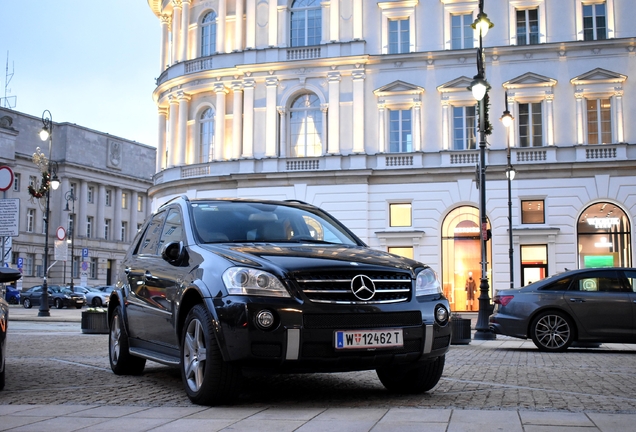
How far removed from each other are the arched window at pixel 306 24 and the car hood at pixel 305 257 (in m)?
34.6

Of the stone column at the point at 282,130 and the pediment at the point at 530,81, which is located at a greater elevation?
→ the pediment at the point at 530,81

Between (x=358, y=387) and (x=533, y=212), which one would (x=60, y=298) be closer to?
(x=533, y=212)

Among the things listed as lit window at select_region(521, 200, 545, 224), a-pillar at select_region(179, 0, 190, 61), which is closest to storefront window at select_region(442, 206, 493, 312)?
lit window at select_region(521, 200, 545, 224)

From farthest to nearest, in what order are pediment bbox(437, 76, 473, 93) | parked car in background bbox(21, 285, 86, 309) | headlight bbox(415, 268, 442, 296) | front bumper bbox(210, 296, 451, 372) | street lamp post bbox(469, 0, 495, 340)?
1. parked car in background bbox(21, 285, 86, 309)
2. pediment bbox(437, 76, 473, 93)
3. street lamp post bbox(469, 0, 495, 340)
4. headlight bbox(415, 268, 442, 296)
5. front bumper bbox(210, 296, 451, 372)

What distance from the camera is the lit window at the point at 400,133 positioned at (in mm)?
38594

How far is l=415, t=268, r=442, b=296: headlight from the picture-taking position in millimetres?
6609

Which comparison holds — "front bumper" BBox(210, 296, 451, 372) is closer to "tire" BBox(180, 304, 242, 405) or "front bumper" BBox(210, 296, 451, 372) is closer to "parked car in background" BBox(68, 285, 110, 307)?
"tire" BBox(180, 304, 242, 405)

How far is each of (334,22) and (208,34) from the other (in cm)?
766

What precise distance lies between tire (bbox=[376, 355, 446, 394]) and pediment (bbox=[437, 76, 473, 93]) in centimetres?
3223

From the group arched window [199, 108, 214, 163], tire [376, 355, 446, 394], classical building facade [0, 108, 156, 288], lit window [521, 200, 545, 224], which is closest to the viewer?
tire [376, 355, 446, 394]

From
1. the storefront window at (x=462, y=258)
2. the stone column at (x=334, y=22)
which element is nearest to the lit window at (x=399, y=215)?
the storefront window at (x=462, y=258)

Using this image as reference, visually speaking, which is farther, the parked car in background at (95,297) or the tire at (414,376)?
the parked car in background at (95,297)

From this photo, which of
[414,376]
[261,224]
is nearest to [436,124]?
[261,224]

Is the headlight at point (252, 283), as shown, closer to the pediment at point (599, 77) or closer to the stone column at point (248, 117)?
the pediment at point (599, 77)
